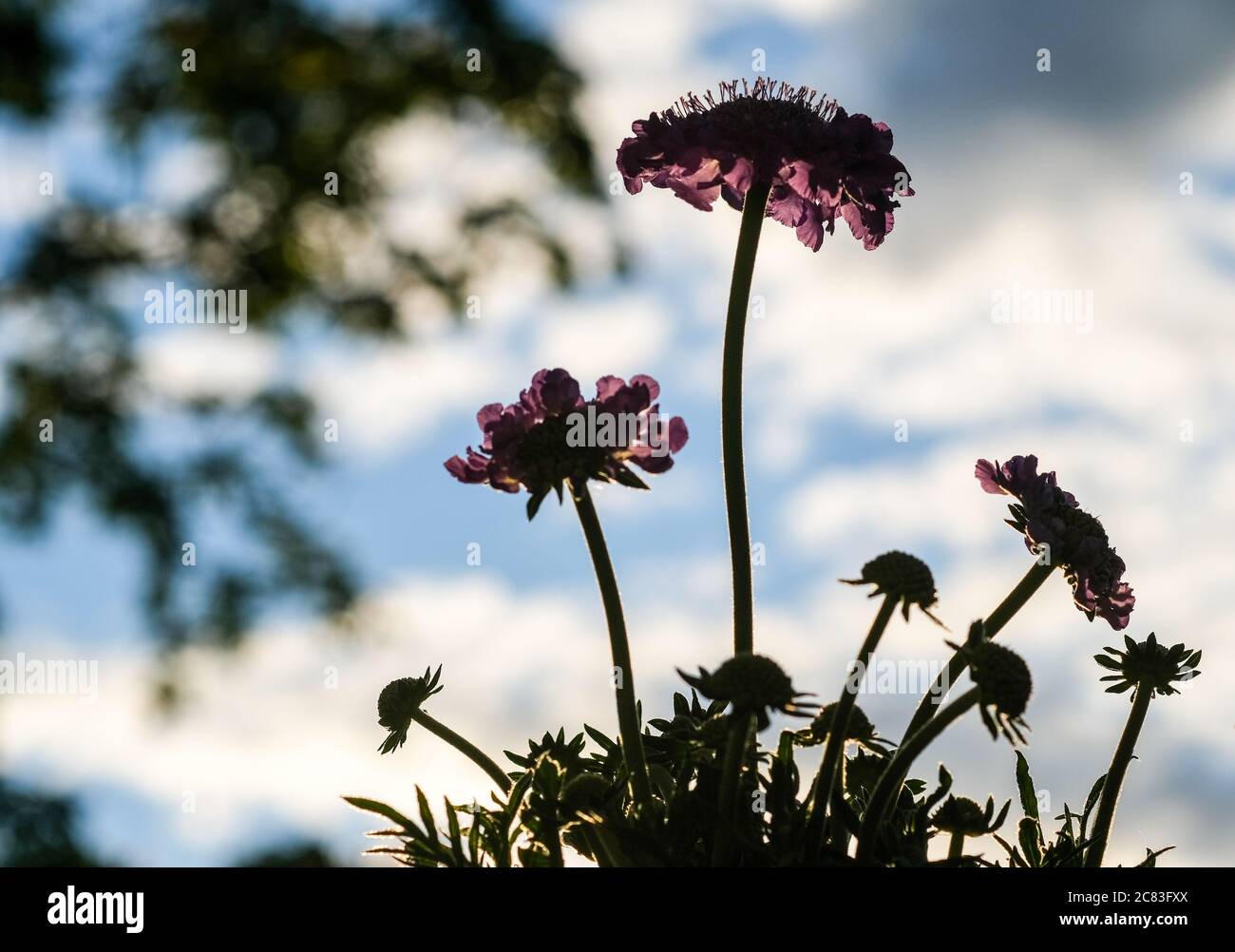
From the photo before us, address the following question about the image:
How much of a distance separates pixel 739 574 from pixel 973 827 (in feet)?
1.09

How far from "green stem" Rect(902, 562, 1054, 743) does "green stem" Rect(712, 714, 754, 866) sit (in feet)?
0.78

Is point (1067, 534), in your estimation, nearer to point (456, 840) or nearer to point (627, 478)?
point (627, 478)

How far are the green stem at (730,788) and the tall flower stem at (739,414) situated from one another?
0.16 m

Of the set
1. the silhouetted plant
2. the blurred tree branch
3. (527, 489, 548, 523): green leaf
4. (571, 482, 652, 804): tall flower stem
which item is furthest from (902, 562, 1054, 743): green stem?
the blurred tree branch

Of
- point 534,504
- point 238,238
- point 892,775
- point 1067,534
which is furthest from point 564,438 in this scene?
point 238,238

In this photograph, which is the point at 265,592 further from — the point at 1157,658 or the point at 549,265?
the point at 1157,658

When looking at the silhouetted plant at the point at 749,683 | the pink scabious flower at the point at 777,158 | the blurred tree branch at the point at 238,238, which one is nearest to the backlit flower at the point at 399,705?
the silhouetted plant at the point at 749,683

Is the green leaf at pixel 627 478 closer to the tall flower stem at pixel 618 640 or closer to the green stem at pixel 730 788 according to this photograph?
the tall flower stem at pixel 618 640

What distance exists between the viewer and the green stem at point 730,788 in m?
0.98

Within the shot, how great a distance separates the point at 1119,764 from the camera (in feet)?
4.17

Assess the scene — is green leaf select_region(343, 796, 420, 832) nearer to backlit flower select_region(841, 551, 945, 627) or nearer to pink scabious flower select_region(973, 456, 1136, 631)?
backlit flower select_region(841, 551, 945, 627)

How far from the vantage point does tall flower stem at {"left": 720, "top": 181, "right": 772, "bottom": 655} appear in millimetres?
1168
